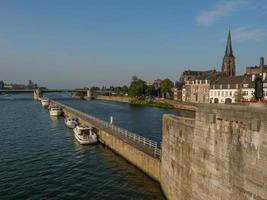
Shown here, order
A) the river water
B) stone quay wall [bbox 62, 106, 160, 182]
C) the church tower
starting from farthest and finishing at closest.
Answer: the church tower → stone quay wall [bbox 62, 106, 160, 182] → the river water

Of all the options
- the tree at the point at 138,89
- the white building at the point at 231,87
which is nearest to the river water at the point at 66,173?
the white building at the point at 231,87

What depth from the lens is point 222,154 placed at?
13.0m

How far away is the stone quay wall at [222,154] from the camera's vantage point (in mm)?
10695

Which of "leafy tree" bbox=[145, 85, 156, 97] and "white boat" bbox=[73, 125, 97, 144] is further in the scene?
"leafy tree" bbox=[145, 85, 156, 97]

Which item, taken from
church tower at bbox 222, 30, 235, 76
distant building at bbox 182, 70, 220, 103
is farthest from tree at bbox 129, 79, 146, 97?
church tower at bbox 222, 30, 235, 76

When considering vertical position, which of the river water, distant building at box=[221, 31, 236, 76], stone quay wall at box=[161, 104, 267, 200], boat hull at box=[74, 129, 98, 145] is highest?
distant building at box=[221, 31, 236, 76]

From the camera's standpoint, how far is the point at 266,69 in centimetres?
10881

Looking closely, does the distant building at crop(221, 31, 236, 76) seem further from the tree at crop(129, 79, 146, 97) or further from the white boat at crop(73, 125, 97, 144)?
the white boat at crop(73, 125, 97, 144)

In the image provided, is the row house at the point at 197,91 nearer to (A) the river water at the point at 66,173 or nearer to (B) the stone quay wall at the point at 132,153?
(B) the stone quay wall at the point at 132,153

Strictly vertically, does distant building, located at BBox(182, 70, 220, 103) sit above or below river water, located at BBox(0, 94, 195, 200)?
above

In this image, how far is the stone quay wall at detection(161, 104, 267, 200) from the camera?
10.7m

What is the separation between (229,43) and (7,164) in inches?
4844

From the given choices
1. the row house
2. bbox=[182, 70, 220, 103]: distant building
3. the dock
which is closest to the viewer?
the dock

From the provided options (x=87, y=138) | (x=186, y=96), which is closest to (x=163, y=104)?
(x=186, y=96)
